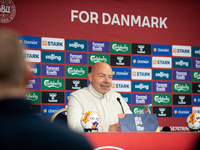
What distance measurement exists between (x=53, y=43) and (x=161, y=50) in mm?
1783

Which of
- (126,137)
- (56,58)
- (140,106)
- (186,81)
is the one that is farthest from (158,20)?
(126,137)

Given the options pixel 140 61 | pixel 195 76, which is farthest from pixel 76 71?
pixel 195 76

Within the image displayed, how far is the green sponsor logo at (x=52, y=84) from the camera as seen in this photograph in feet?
12.8

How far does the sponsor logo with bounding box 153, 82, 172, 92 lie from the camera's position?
4352mm

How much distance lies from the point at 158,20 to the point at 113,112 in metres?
2.24

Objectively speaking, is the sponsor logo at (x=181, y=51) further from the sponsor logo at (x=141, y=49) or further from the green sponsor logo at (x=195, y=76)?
the sponsor logo at (x=141, y=49)

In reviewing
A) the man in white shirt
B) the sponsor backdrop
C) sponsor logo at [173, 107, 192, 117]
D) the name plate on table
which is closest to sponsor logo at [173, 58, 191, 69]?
the sponsor backdrop

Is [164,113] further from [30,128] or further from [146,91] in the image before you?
[30,128]

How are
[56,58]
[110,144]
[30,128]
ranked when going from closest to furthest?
[30,128]
[110,144]
[56,58]

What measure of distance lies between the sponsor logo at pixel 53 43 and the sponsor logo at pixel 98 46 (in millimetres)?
437

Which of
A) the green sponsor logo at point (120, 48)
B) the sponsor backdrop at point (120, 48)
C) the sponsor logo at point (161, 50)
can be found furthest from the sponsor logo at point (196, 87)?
the green sponsor logo at point (120, 48)

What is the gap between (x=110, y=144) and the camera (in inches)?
67.0

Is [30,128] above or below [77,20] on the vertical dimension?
below

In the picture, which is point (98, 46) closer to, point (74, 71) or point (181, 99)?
point (74, 71)
